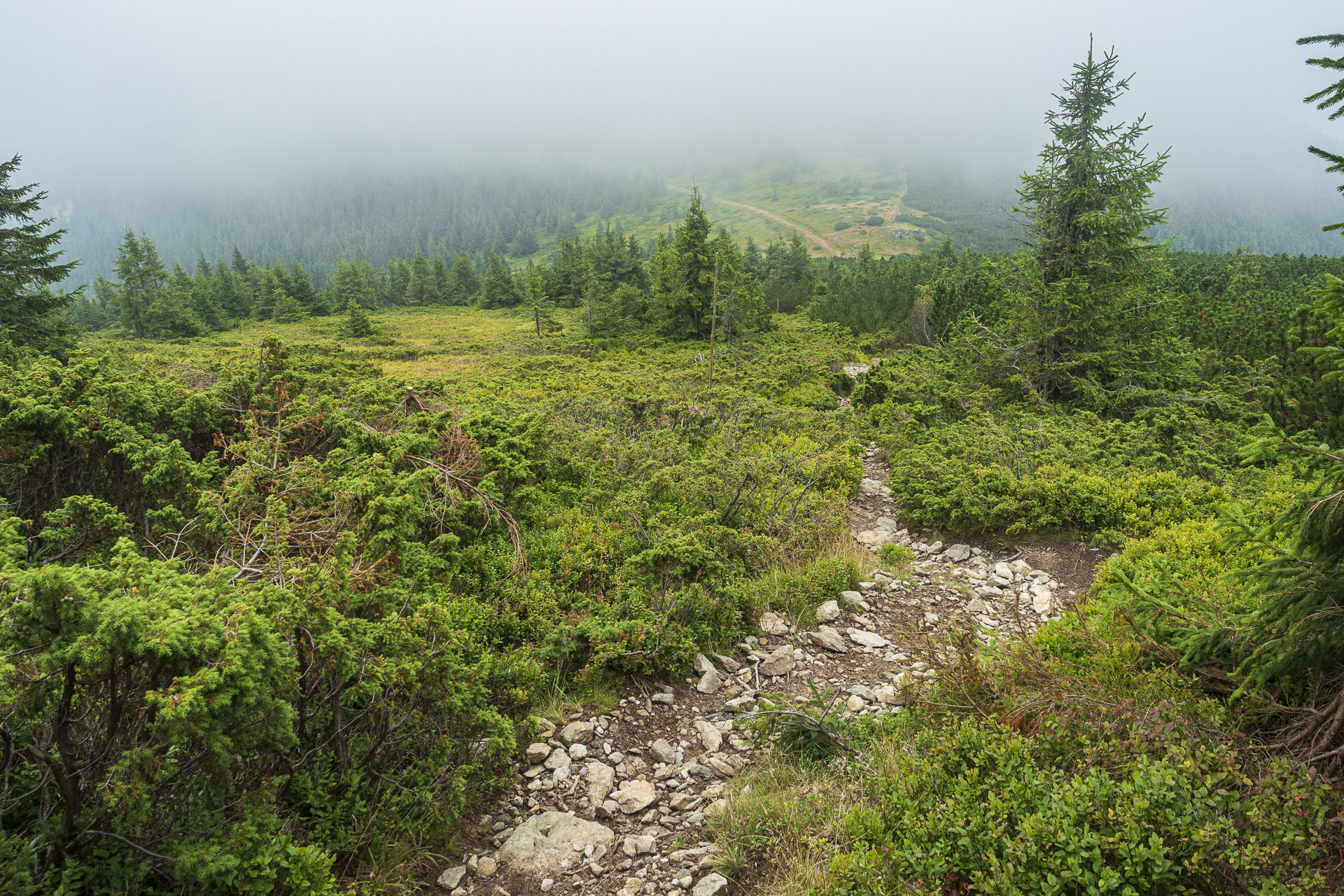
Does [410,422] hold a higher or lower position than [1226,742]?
higher

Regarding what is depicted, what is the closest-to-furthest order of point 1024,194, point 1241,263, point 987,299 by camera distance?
point 1024,194
point 987,299
point 1241,263

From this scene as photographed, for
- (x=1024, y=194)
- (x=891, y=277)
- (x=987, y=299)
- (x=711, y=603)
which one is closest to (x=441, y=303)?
(x=891, y=277)

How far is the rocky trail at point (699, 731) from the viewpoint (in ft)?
12.0

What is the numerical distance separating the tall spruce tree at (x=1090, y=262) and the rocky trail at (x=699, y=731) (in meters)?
7.94

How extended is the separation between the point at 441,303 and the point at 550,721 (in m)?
73.2

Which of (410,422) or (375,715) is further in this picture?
(410,422)

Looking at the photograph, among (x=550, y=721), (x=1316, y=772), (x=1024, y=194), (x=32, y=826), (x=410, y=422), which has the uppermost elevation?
(x=1024, y=194)

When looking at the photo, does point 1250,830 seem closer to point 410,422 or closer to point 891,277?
point 410,422

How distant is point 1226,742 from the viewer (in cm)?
320

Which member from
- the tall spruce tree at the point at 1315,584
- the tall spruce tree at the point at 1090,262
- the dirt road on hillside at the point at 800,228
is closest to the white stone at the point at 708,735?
the tall spruce tree at the point at 1315,584

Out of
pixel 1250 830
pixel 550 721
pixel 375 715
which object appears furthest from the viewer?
pixel 550 721

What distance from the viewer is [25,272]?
1856 cm

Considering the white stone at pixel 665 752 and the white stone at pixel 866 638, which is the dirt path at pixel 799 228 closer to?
the white stone at pixel 866 638

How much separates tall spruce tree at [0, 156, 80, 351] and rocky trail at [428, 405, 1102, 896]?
21.0 meters
